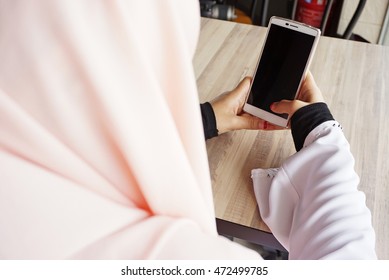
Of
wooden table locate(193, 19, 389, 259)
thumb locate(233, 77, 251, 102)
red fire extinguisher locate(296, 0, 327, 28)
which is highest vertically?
thumb locate(233, 77, 251, 102)

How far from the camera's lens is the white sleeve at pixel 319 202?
43 centimetres

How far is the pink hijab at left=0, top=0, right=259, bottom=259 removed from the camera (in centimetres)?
28

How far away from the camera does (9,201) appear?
29 cm

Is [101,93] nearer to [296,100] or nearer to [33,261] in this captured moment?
[33,261]

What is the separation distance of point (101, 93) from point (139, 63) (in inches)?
1.4

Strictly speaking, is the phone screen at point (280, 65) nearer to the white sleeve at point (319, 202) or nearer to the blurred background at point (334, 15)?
the white sleeve at point (319, 202)

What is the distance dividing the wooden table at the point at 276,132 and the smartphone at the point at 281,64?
5 cm

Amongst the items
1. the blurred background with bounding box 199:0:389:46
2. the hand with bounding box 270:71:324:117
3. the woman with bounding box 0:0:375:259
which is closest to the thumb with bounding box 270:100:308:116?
the hand with bounding box 270:71:324:117

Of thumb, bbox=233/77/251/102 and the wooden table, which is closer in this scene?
the wooden table

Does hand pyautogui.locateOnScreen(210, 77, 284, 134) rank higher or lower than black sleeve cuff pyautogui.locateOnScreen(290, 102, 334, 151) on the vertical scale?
lower

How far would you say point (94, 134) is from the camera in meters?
0.31

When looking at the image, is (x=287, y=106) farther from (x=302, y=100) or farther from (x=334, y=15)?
(x=334, y=15)

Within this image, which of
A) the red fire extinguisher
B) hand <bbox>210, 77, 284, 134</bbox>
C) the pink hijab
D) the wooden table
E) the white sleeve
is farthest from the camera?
the red fire extinguisher

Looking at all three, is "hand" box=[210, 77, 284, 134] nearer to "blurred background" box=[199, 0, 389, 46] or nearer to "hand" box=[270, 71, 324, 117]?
"hand" box=[270, 71, 324, 117]
